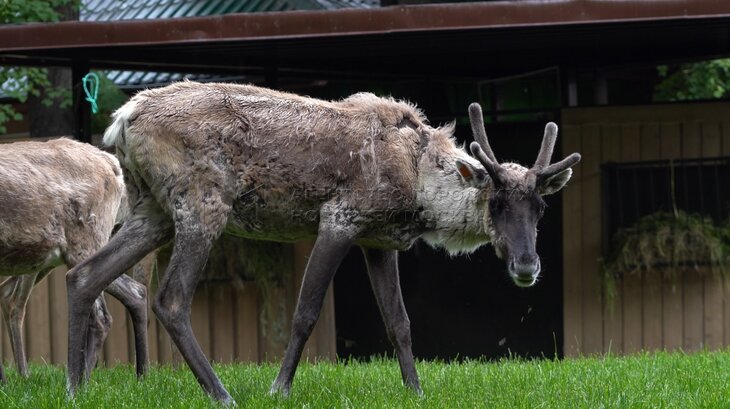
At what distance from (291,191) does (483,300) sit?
16.8 ft

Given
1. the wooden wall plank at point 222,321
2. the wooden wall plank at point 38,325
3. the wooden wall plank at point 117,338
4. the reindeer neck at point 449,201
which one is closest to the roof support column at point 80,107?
the wooden wall plank at point 38,325

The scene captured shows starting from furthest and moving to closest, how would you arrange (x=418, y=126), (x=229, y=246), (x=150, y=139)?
(x=229, y=246)
(x=418, y=126)
(x=150, y=139)

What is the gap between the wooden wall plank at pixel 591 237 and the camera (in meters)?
11.9

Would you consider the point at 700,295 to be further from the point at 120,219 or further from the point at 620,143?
the point at 120,219

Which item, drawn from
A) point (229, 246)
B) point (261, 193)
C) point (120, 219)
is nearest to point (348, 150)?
point (261, 193)

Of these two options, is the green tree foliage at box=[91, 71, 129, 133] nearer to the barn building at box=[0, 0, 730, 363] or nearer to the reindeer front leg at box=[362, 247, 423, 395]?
the barn building at box=[0, 0, 730, 363]

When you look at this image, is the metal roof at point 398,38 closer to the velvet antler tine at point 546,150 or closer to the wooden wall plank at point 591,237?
the wooden wall plank at point 591,237

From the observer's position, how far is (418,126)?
7941mm

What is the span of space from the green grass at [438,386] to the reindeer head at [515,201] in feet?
2.55

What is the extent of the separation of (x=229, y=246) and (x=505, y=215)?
4945 mm

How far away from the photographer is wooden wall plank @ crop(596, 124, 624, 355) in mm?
11914

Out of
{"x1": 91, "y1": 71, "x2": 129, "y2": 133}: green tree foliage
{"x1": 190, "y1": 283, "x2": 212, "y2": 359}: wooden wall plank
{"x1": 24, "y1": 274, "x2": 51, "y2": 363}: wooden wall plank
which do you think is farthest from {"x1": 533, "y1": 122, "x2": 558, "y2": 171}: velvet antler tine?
{"x1": 91, "y1": 71, "x2": 129, "y2": 133}: green tree foliage

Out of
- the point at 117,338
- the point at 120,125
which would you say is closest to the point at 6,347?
the point at 117,338

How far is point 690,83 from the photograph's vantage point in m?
15.8
